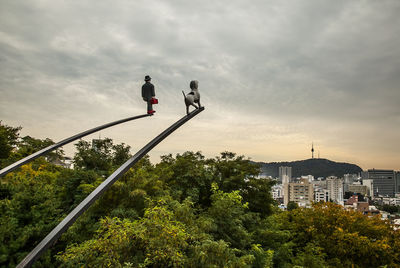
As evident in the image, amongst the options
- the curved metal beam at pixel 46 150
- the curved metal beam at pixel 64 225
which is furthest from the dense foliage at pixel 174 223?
the curved metal beam at pixel 64 225

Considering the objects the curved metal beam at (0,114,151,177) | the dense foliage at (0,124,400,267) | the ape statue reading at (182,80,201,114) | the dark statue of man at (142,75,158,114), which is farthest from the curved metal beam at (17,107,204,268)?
the dense foliage at (0,124,400,267)

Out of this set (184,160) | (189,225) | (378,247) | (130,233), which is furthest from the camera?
(184,160)

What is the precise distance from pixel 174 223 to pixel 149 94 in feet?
18.2

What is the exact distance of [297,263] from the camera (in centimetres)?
1111

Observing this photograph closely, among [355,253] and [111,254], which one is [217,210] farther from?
[355,253]

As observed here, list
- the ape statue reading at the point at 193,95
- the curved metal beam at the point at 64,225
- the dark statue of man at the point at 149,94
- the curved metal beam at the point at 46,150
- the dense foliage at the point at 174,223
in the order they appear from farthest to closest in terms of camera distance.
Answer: the dense foliage at the point at 174,223 → the ape statue reading at the point at 193,95 → the dark statue of man at the point at 149,94 → the curved metal beam at the point at 46,150 → the curved metal beam at the point at 64,225

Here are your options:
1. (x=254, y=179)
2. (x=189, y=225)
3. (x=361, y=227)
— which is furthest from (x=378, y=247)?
(x=189, y=225)

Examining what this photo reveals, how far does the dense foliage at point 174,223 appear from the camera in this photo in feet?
22.1

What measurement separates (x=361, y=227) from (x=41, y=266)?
1614cm

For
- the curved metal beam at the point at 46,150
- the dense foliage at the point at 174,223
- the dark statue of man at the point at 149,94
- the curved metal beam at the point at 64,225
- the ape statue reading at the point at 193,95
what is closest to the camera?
the curved metal beam at the point at 64,225

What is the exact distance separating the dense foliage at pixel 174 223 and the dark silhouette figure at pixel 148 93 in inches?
161

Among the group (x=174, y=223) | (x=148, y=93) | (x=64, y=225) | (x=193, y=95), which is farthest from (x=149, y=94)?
(x=174, y=223)

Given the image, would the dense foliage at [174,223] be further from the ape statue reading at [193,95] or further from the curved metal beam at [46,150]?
the ape statue reading at [193,95]

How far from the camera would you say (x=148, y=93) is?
3.53 meters
